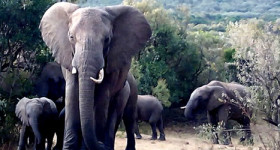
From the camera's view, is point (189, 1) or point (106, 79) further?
point (189, 1)

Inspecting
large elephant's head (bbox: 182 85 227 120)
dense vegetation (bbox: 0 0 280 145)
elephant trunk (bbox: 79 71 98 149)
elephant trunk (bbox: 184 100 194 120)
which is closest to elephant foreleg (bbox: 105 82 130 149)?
elephant trunk (bbox: 79 71 98 149)

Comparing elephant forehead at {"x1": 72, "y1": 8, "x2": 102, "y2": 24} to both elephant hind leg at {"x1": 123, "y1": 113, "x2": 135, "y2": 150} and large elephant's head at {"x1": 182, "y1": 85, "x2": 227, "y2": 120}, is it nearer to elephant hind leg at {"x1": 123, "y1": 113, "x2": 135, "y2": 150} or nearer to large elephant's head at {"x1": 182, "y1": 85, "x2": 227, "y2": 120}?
elephant hind leg at {"x1": 123, "y1": 113, "x2": 135, "y2": 150}

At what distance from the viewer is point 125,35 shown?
29.3 ft

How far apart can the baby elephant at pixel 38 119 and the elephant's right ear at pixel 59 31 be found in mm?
1963

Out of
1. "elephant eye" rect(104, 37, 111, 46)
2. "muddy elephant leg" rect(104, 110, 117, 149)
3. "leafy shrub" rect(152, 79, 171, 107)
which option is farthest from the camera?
"leafy shrub" rect(152, 79, 171, 107)

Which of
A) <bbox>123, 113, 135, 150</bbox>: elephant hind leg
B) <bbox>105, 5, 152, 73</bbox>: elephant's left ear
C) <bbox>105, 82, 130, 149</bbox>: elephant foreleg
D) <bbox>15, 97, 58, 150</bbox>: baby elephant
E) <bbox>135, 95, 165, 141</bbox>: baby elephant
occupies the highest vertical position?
<bbox>105, 5, 152, 73</bbox>: elephant's left ear

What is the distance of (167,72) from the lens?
2552 centimetres

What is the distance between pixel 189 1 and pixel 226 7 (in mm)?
7693

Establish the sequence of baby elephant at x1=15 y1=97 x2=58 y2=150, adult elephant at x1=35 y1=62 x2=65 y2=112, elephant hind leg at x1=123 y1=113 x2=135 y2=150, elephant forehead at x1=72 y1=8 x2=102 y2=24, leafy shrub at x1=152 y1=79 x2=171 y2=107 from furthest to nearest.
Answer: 1. leafy shrub at x1=152 y1=79 x2=171 y2=107
2. adult elephant at x1=35 y1=62 x2=65 y2=112
3. elephant hind leg at x1=123 y1=113 x2=135 y2=150
4. baby elephant at x1=15 y1=97 x2=58 y2=150
5. elephant forehead at x1=72 y1=8 x2=102 y2=24

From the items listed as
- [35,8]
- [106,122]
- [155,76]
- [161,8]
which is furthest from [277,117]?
[161,8]

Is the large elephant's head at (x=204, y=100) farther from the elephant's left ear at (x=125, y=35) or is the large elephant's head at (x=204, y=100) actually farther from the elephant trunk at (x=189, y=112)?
the elephant's left ear at (x=125, y=35)

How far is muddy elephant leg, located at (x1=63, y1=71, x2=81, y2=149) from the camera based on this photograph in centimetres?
804

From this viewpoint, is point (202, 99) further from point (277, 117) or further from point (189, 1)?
point (189, 1)

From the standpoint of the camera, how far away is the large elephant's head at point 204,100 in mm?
17203
